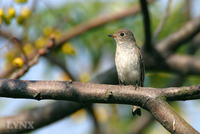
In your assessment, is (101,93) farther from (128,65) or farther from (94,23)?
(94,23)

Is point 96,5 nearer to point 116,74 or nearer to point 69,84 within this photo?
point 116,74

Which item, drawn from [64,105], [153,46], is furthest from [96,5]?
[64,105]

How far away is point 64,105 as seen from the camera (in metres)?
5.08

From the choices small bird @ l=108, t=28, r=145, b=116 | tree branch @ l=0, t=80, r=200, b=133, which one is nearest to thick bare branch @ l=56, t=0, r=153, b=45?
small bird @ l=108, t=28, r=145, b=116

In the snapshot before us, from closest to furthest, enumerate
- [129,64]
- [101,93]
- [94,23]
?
[101,93] → [129,64] → [94,23]

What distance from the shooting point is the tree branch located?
131 inches

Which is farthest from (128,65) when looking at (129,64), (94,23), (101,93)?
(101,93)

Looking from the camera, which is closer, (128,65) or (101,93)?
(101,93)

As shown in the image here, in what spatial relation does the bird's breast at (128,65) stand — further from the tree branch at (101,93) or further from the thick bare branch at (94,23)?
the tree branch at (101,93)

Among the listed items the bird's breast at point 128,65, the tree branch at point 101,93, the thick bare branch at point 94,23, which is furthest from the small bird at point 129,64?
the tree branch at point 101,93

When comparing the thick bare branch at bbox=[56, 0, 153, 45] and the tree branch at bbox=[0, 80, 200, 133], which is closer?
the tree branch at bbox=[0, 80, 200, 133]

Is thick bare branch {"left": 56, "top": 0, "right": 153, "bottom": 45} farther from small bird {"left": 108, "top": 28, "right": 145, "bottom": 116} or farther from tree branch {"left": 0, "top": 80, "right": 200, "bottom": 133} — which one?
tree branch {"left": 0, "top": 80, "right": 200, "bottom": 133}

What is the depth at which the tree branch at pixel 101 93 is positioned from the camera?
333 centimetres

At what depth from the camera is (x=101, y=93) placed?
3.44 meters
